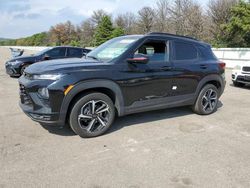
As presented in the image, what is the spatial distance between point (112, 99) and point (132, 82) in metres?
0.47

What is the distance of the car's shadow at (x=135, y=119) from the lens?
14.9 ft

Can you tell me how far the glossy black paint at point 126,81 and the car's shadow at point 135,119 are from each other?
452 millimetres

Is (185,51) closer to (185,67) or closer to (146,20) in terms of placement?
(185,67)

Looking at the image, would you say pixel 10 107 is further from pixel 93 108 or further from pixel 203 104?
pixel 203 104

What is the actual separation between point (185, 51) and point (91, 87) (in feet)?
7.80

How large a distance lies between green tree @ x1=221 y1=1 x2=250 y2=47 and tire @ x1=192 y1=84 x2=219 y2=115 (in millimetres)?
17407

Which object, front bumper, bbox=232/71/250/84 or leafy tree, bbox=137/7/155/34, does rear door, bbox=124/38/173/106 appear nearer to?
front bumper, bbox=232/71/250/84

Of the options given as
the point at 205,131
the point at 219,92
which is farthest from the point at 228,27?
the point at 205,131

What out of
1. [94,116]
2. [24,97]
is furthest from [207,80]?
[24,97]

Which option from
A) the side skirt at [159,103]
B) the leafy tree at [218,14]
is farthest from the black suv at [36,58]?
the leafy tree at [218,14]

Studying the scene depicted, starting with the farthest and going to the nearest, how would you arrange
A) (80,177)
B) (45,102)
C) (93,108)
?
(93,108)
(45,102)
(80,177)

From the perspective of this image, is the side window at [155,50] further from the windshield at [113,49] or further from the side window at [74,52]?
the side window at [74,52]

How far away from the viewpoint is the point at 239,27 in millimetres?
21328

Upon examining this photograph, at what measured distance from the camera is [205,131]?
187 inches
